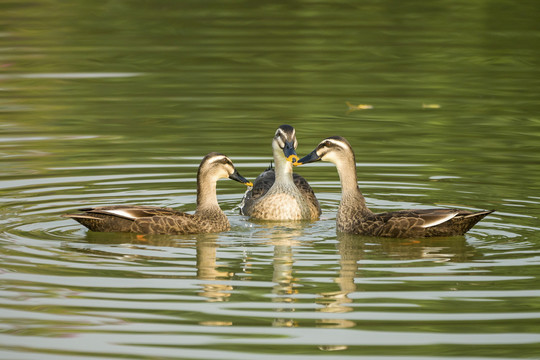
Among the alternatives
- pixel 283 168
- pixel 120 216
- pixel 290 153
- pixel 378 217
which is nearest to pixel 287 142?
pixel 290 153

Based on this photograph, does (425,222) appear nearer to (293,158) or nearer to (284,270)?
(284,270)

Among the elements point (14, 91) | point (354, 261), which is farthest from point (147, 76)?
point (354, 261)

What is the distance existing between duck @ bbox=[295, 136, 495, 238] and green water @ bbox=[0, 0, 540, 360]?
153mm

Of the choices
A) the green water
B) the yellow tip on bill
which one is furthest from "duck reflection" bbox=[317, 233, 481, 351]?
the yellow tip on bill

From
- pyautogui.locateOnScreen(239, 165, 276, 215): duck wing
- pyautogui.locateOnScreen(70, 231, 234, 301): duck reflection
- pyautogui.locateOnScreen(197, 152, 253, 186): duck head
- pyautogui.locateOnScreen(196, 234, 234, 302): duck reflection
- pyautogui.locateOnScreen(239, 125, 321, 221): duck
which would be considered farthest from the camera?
pyautogui.locateOnScreen(239, 165, 276, 215): duck wing

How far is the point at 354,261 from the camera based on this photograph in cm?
1194

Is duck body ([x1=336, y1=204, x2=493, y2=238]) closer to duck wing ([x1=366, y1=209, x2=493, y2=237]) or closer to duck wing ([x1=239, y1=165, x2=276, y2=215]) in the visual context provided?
duck wing ([x1=366, y1=209, x2=493, y2=237])

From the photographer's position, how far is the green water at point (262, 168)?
31.9ft

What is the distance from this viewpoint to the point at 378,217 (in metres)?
13.2

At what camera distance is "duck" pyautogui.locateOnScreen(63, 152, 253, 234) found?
514 inches

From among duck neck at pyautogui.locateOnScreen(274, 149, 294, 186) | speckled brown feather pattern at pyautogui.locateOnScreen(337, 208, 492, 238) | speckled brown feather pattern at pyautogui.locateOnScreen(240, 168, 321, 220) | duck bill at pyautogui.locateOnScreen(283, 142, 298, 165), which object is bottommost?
speckled brown feather pattern at pyautogui.locateOnScreen(337, 208, 492, 238)

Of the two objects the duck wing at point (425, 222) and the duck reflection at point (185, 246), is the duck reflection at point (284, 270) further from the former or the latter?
the duck wing at point (425, 222)

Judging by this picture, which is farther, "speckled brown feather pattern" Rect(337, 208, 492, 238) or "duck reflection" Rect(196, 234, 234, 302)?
"speckled brown feather pattern" Rect(337, 208, 492, 238)

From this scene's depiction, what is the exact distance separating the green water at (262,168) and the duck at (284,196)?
0.25 m
